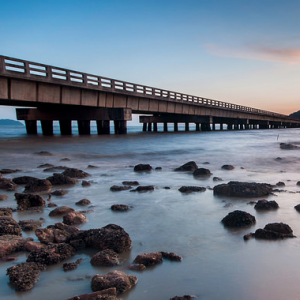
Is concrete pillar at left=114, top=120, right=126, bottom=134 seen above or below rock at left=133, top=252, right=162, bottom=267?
above

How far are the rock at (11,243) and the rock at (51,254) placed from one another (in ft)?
0.94

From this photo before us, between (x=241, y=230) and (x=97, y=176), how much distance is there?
506 cm

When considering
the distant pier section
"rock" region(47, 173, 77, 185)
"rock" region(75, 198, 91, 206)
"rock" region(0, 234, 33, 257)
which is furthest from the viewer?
the distant pier section

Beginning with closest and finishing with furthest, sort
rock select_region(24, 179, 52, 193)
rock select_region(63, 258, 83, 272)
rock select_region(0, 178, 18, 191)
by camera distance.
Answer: rock select_region(63, 258, 83, 272) → rock select_region(24, 179, 52, 193) → rock select_region(0, 178, 18, 191)

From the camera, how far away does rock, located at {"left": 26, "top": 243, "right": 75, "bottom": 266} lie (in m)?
3.20

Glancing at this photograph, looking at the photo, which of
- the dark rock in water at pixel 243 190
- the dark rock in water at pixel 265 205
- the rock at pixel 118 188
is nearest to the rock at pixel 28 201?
the rock at pixel 118 188

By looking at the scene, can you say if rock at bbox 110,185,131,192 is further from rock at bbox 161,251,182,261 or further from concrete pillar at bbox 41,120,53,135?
concrete pillar at bbox 41,120,53,135

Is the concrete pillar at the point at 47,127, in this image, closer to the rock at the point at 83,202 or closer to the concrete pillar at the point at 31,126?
the concrete pillar at the point at 31,126

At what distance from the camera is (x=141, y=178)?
330 inches

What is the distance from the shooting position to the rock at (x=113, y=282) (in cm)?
272

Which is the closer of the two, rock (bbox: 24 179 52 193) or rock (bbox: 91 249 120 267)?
rock (bbox: 91 249 120 267)

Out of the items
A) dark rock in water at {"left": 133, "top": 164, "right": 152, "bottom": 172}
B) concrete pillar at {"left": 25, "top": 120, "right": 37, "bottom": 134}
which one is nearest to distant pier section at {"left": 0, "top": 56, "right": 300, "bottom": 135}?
concrete pillar at {"left": 25, "top": 120, "right": 37, "bottom": 134}

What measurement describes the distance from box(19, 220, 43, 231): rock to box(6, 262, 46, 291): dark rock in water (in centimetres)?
115

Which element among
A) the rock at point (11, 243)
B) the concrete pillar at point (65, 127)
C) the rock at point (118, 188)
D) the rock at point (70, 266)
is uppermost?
the concrete pillar at point (65, 127)
